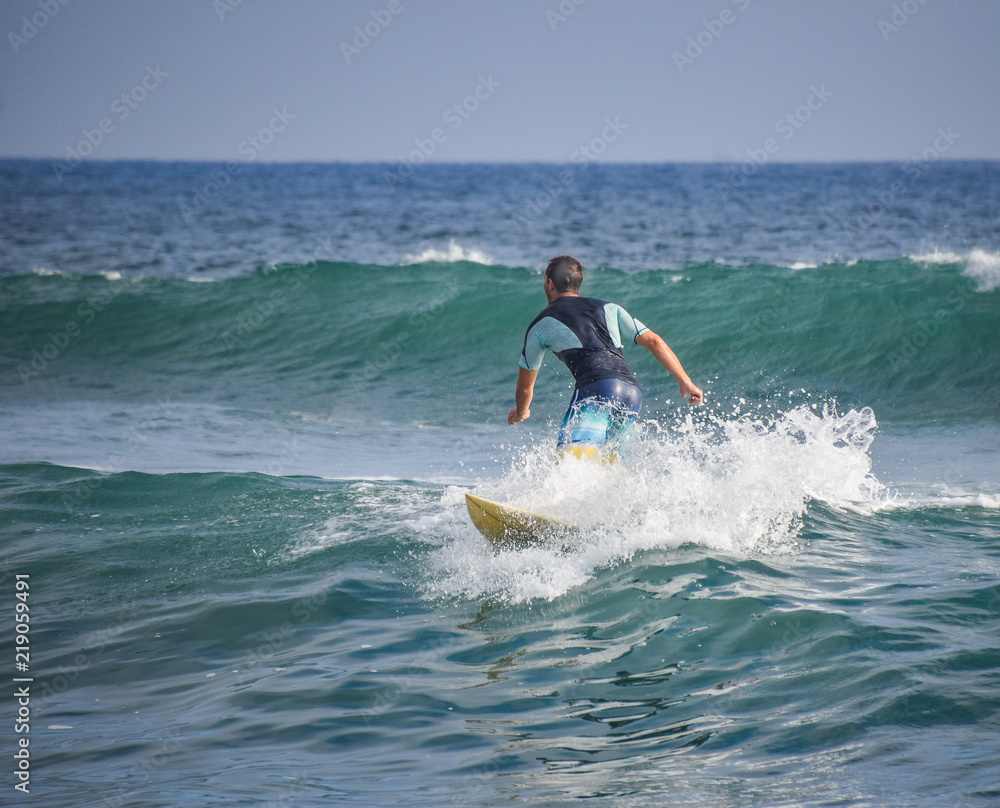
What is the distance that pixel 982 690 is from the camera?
374 cm

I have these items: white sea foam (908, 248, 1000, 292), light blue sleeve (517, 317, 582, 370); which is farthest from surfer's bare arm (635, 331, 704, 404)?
white sea foam (908, 248, 1000, 292)

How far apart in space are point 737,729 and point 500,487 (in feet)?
10.2

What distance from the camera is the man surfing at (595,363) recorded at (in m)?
Answer: 5.98

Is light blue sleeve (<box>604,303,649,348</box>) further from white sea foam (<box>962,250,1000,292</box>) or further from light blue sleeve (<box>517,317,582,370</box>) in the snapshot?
white sea foam (<box>962,250,1000,292</box>)

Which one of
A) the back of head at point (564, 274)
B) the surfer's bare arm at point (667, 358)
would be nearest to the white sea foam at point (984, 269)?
the surfer's bare arm at point (667, 358)

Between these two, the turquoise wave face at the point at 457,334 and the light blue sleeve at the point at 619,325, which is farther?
the turquoise wave face at the point at 457,334

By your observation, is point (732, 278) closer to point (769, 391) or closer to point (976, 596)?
point (769, 391)

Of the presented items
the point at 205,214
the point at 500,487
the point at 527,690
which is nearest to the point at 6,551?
the point at 500,487

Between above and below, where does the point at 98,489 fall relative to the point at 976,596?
above

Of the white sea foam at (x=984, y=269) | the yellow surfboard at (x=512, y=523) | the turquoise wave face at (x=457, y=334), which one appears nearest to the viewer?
the yellow surfboard at (x=512, y=523)

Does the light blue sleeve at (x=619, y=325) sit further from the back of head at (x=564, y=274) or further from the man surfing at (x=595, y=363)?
the back of head at (x=564, y=274)

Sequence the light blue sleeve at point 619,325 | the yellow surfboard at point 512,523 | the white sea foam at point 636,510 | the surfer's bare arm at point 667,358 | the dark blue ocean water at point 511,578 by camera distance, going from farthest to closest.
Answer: the light blue sleeve at point 619,325 → the surfer's bare arm at point 667,358 → the yellow surfboard at point 512,523 → the white sea foam at point 636,510 → the dark blue ocean water at point 511,578

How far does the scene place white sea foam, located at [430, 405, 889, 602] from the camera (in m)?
5.46

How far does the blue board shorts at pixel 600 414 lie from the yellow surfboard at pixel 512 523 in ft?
1.94
